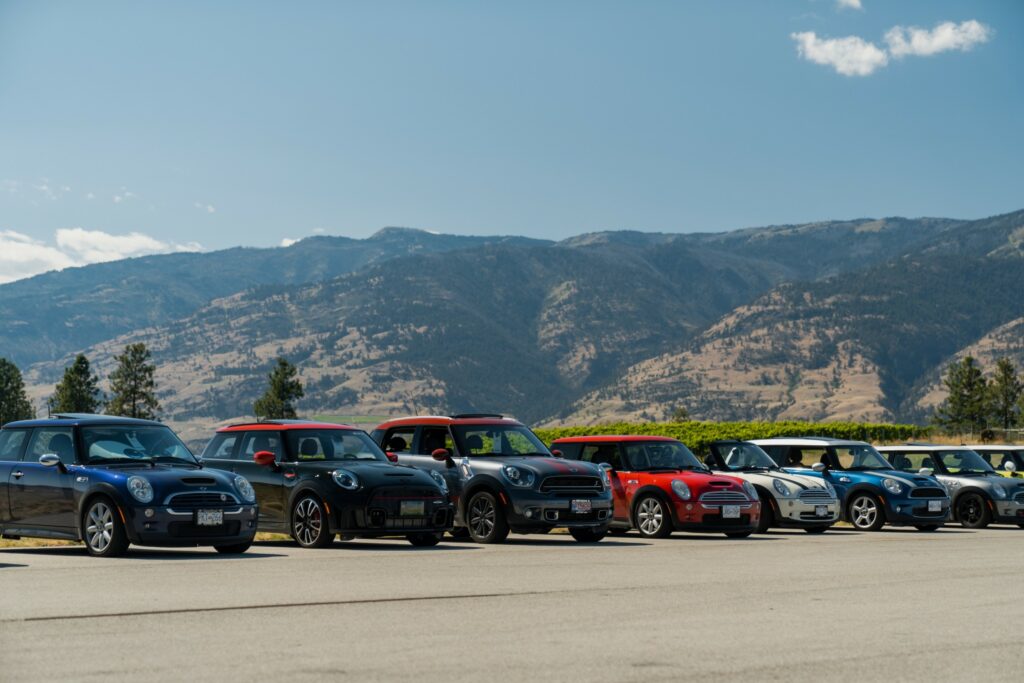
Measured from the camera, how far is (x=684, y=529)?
21062 millimetres

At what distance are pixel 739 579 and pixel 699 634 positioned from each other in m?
4.29

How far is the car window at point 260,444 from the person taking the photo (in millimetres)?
18688

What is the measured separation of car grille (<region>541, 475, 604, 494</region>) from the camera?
62.4 ft

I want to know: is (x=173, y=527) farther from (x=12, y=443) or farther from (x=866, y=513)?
(x=866, y=513)

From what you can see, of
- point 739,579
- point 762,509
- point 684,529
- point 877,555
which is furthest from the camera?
point 762,509

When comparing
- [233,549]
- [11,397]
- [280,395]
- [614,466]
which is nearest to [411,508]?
[233,549]

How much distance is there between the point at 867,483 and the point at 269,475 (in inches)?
465

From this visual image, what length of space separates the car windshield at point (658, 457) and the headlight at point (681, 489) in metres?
0.77

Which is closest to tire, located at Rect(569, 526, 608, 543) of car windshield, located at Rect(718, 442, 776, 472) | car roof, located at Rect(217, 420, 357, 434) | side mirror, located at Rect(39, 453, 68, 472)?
→ car roof, located at Rect(217, 420, 357, 434)

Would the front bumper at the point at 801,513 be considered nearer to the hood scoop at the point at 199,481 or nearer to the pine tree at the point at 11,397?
the hood scoop at the point at 199,481

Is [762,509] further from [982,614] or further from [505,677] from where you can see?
[505,677]

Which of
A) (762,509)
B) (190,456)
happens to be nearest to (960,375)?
(762,509)

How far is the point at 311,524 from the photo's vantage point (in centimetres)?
1781

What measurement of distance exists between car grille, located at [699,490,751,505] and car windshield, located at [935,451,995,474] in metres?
7.83
